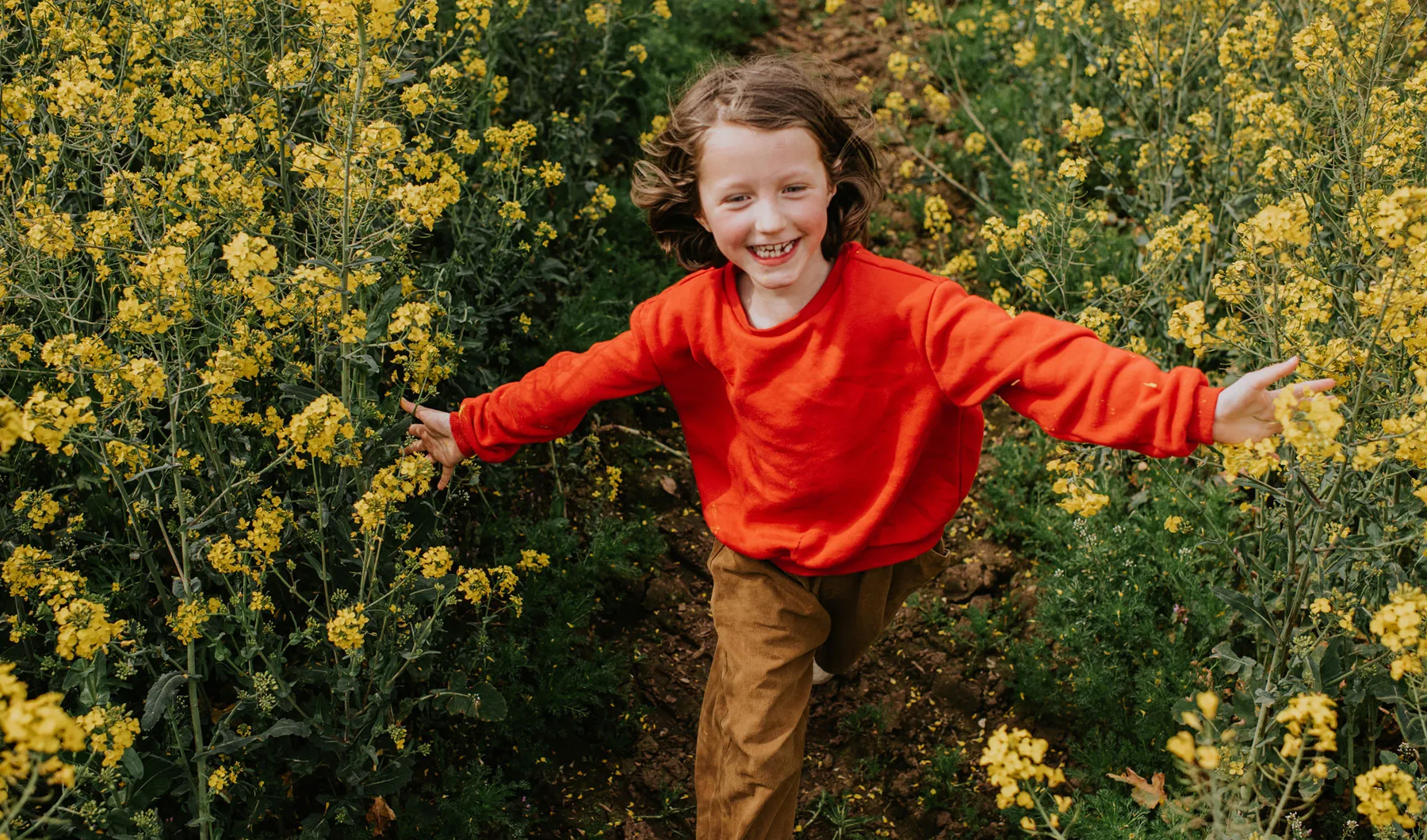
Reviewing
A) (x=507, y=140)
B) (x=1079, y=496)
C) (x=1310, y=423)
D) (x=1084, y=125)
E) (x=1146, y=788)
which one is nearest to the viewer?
(x=1310, y=423)

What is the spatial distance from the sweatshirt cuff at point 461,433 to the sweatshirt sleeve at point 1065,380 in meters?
1.26

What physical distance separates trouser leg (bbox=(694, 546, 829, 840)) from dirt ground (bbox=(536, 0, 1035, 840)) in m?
0.54

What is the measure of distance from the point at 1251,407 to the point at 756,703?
54.3 inches

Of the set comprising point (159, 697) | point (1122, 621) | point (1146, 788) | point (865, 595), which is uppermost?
→ point (159, 697)

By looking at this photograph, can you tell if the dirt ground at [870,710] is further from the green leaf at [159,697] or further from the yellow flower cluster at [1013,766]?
the yellow flower cluster at [1013,766]

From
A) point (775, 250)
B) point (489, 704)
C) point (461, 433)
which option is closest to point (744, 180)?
point (775, 250)

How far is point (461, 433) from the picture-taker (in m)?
3.17

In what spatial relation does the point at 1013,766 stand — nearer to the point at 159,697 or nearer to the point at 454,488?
the point at 159,697

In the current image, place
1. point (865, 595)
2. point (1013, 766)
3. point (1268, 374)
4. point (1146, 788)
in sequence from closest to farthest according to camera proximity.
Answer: point (1013, 766) → point (1268, 374) → point (865, 595) → point (1146, 788)

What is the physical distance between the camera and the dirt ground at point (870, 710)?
358 cm

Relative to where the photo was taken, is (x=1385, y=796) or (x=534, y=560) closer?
(x=1385, y=796)

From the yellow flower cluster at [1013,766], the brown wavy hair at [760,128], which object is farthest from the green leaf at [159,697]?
the yellow flower cluster at [1013,766]

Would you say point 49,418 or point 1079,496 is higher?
point 49,418

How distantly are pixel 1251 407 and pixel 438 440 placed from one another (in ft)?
6.79
